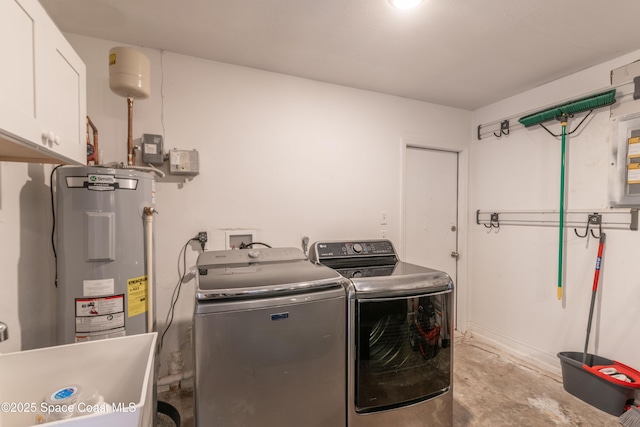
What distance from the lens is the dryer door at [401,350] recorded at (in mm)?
1484

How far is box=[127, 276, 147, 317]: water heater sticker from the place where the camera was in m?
1.39

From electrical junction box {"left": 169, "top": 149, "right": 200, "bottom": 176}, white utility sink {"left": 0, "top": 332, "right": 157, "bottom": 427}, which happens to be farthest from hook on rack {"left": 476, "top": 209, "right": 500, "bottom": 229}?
white utility sink {"left": 0, "top": 332, "right": 157, "bottom": 427}

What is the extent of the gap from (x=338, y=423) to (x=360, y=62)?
2.36 m

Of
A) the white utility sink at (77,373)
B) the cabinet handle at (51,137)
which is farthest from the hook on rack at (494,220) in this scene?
the cabinet handle at (51,137)

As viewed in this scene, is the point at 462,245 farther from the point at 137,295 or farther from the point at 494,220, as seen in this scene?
the point at 137,295

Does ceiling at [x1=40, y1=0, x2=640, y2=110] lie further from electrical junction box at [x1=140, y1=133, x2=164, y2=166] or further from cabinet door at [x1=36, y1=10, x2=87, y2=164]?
electrical junction box at [x1=140, y1=133, x2=164, y2=166]


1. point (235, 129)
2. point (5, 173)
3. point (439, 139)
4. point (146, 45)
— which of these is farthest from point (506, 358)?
point (146, 45)

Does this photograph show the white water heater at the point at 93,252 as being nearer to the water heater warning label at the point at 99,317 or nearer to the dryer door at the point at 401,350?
the water heater warning label at the point at 99,317

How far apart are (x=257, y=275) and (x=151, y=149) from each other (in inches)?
46.3

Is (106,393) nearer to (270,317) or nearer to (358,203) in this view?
(270,317)

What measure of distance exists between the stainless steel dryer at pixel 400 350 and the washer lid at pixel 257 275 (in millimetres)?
239

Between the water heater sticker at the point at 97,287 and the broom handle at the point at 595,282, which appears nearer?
the water heater sticker at the point at 97,287

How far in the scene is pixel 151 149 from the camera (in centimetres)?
183

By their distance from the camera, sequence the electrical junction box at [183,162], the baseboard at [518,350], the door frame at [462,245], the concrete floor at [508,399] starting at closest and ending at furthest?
1. the concrete floor at [508,399]
2. the electrical junction box at [183,162]
3. the baseboard at [518,350]
4. the door frame at [462,245]
